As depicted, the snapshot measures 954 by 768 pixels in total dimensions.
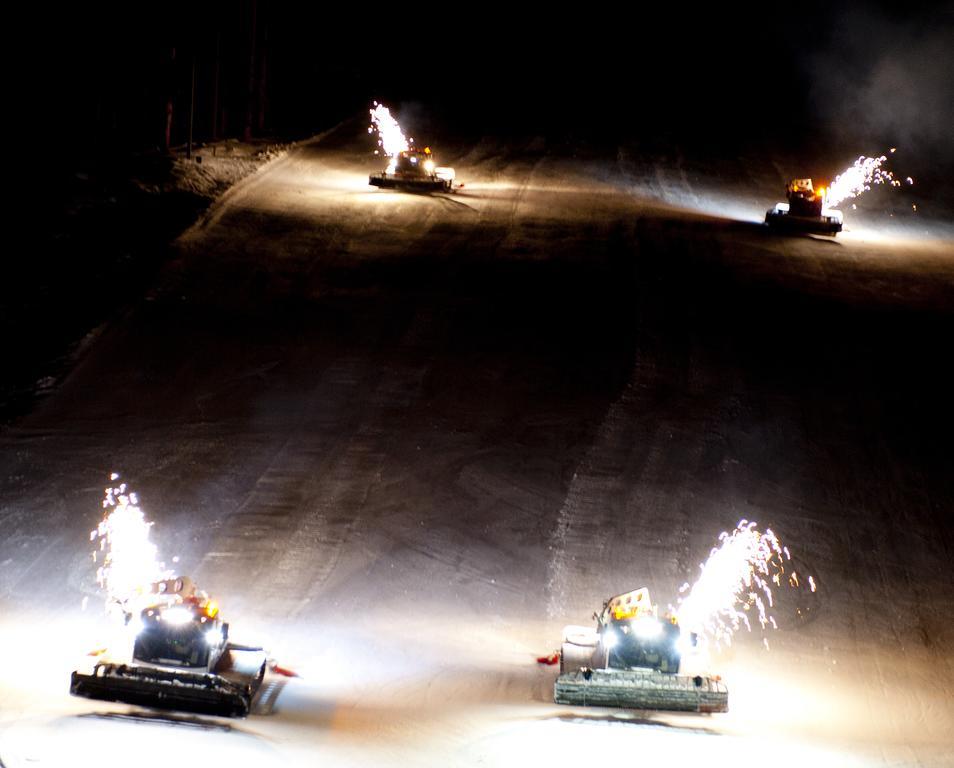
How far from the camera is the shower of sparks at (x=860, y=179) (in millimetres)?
36938

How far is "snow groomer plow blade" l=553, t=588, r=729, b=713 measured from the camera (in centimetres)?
1058

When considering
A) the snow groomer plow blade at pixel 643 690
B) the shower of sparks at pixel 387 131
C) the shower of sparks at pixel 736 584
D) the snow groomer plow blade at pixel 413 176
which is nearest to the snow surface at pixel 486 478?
the snow groomer plow blade at pixel 643 690

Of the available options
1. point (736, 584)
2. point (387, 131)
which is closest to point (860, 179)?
point (387, 131)

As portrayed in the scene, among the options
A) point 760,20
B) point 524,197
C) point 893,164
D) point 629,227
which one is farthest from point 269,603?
point 760,20

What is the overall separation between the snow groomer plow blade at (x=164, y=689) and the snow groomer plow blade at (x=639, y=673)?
2701 millimetres

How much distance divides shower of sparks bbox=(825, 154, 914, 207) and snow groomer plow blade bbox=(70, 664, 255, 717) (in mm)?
28976

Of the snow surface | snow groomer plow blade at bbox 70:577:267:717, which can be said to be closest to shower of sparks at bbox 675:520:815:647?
the snow surface

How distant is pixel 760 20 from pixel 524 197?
32.0m

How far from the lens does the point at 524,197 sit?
107 feet

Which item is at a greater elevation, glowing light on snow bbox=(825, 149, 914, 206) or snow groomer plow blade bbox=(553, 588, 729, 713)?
glowing light on snow bbox=(825, 149, 914, 206)

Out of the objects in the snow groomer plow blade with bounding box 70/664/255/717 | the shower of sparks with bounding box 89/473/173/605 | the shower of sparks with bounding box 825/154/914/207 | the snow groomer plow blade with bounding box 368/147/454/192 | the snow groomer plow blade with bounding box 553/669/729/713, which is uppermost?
the shower of sparks with bounding box 825/154/914/207

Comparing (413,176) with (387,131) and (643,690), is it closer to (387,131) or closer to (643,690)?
(387,131)

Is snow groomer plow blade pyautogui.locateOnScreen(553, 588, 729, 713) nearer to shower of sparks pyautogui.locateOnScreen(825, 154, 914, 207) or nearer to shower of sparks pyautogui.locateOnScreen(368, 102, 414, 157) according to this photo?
shower of sparks pyautogui.locateOnScreen(825, 154, 914, 207)

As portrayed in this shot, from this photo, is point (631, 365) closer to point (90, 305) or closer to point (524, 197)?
point (90, 305)
